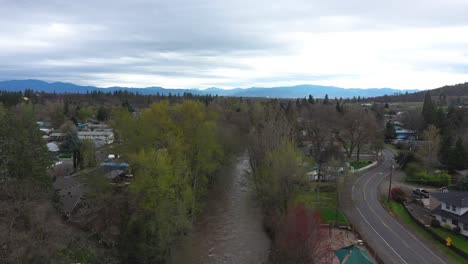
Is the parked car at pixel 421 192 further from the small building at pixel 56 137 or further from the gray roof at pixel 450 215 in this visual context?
the small building at pixel 56 137

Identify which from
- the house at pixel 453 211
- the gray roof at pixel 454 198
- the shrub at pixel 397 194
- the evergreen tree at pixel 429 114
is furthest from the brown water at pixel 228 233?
the evergreen tree at pixel 429 114

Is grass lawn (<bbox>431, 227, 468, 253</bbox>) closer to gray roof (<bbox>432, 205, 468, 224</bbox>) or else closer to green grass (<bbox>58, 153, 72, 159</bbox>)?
gray roof (<bbox>432, 205, 468, 224</bbox>)

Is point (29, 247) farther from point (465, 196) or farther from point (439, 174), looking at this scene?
point (439, 174)

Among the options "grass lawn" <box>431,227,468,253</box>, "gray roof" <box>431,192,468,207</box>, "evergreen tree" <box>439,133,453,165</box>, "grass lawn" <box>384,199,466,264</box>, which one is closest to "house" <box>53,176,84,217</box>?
"grass lawn" <box>384,199,466,264</box>

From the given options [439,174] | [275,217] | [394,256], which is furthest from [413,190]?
[275,217]

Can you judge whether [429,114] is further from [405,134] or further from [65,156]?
[65,156]

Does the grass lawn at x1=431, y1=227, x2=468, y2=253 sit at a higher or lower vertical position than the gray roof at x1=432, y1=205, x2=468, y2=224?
lower

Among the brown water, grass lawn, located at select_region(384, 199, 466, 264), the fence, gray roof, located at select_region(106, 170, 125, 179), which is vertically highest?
gray roof, located at select_region(106, 170, 125, 179)
